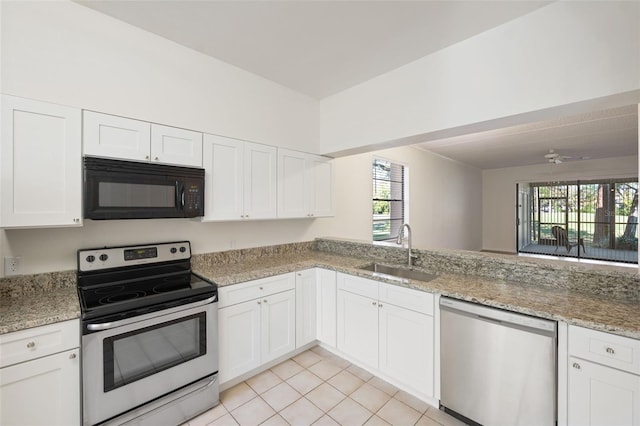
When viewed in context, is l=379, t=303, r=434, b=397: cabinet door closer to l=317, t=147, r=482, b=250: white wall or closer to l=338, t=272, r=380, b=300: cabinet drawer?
l=338, t=272, r=380, b=300: cabinet drawer

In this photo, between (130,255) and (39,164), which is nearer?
(39,164)

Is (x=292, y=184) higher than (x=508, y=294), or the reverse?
(x=292, y=184)

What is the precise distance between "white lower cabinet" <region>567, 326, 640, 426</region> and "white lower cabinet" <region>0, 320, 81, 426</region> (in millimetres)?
2695

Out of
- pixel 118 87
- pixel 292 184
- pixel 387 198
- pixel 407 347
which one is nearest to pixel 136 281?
pixel 118 87

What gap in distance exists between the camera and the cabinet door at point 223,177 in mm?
2281

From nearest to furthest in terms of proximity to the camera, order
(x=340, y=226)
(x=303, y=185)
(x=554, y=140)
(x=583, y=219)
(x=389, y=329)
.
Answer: (x=389, y=329) → (x=303, y=185) → (x=340, y=226) → (x=554, y=140) → (x=583, y=219)

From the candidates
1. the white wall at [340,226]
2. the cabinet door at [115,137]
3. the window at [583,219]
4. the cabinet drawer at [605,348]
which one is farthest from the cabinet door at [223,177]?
the window at [583,219]

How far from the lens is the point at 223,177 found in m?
2.37

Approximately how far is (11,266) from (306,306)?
7.10 ft

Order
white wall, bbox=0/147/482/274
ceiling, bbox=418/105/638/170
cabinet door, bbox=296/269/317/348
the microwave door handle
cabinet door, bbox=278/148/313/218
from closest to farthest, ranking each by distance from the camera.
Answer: white wall, bbox=0/147/482/274, the microwave door handle, cabinet door, bbox=296/269/317/348, cabinet door, bbox=278/148/313/218, ceiling, bbox=418/105/638/170

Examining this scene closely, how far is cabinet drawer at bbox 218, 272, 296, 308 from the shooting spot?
2.11 m

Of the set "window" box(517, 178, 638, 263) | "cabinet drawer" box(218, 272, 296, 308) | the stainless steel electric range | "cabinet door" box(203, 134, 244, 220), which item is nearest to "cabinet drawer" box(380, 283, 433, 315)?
"cabinet drawer" box(218, 272, 296, 308)

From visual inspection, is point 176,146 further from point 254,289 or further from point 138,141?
point 254,289

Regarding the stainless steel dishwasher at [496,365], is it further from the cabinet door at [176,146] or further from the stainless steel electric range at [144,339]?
the cabinet door at [176,146]
